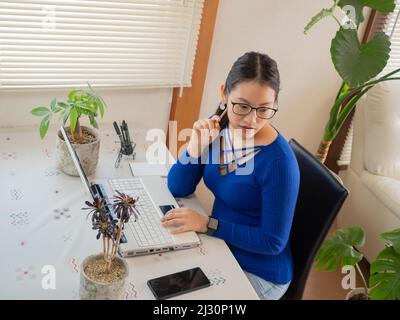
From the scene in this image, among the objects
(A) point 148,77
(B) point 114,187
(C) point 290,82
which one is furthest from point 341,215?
(B) point 114,187

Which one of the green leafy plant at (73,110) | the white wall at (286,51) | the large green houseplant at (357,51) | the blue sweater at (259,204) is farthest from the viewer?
the white wall at (286,51)

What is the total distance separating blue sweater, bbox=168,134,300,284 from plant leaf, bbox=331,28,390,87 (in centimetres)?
58

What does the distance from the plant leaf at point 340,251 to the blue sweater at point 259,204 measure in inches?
7.9

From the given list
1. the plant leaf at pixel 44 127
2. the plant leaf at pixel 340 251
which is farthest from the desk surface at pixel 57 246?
the plant leaf at pixel 340 251

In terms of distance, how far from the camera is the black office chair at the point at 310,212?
140 centimetres

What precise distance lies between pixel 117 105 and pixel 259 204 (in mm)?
857

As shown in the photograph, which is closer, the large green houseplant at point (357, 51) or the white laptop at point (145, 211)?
the white laptop at point (145, 211)

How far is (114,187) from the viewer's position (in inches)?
55.9

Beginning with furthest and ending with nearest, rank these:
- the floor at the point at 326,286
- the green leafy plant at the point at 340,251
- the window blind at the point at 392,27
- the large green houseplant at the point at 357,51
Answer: the window blind at the point at 392,27
the floor at the point at 326,286
the large green houseplant at the point at 357,51
the green leafy plant at the point at 340,251

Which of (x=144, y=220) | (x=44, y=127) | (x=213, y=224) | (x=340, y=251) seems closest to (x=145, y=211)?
(x=144, y=220)

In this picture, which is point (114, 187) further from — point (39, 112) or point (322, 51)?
point (322, 51)

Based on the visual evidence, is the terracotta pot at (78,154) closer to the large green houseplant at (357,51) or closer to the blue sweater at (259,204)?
the blue sweater at (259,204)

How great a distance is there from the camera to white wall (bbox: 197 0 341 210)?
2018mm

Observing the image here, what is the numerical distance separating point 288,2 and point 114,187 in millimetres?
1226
